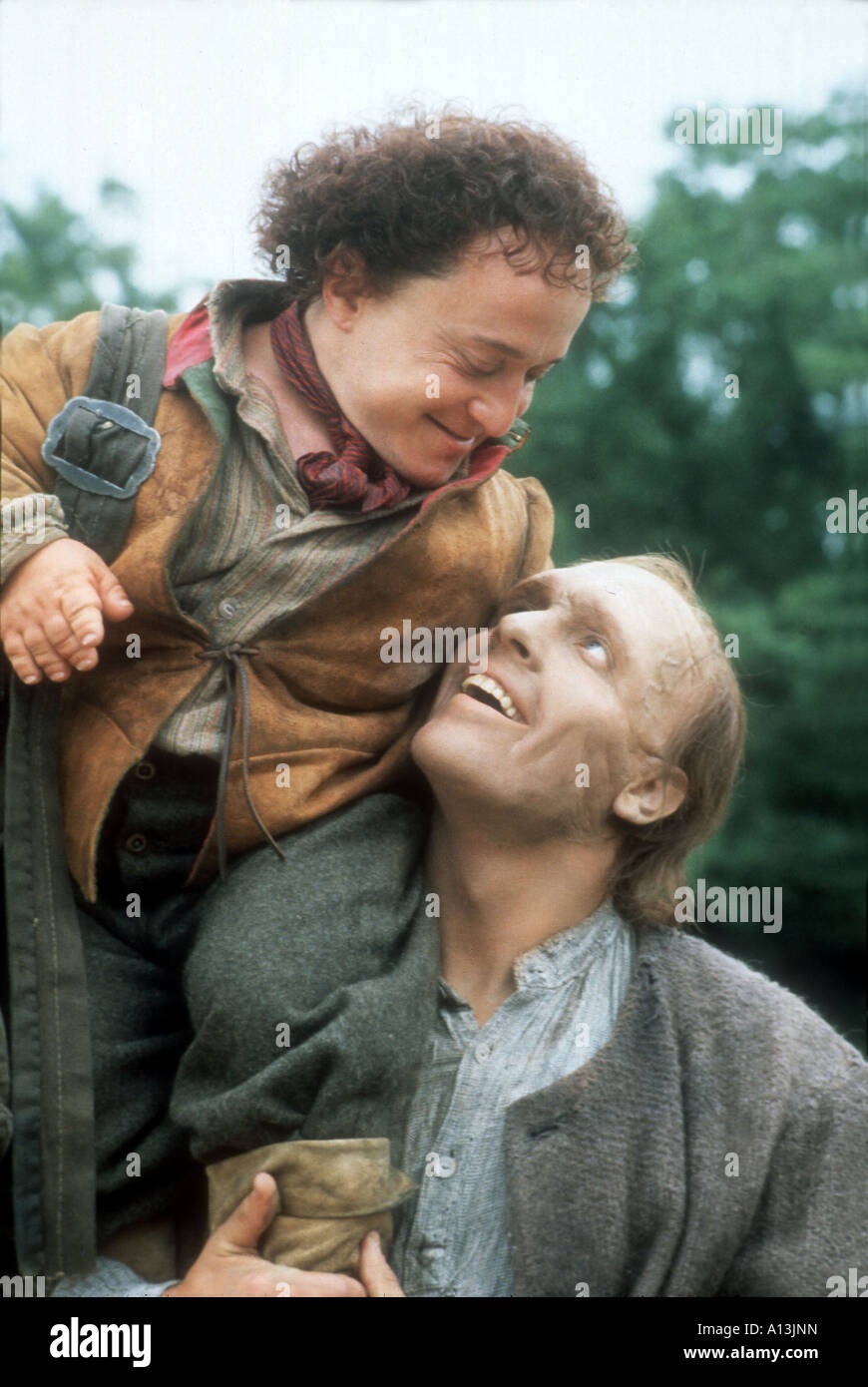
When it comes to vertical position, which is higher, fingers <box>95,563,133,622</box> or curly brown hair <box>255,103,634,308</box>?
curly brown hair <box>255,103,634,308</box>

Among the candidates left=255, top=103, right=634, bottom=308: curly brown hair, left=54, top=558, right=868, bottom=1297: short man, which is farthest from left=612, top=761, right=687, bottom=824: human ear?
left=255, top=103, right=634, bottom=308: curly brown hair

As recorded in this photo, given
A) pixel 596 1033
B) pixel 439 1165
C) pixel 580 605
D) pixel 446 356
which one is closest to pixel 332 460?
pixel 446 356

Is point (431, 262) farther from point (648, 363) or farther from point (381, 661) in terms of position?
point (648, 363)

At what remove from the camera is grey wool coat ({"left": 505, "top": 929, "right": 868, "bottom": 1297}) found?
232 centimetres

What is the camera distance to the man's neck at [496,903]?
8.13ft

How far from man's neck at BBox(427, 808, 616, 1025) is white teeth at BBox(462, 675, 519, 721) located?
0.60 feet

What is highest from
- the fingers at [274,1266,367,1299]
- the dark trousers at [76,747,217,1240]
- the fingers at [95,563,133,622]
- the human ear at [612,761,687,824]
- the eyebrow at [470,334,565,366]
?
the eyebrow at [470,334,565,366]

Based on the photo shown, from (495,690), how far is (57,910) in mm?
745

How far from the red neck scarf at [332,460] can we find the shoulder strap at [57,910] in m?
0.22

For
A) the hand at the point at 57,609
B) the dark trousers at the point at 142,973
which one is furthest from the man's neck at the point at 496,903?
the hand at the point at 57,609

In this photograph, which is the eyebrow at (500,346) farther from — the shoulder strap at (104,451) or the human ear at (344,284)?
the shoulder strap at (104,451)

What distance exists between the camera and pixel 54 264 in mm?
3111

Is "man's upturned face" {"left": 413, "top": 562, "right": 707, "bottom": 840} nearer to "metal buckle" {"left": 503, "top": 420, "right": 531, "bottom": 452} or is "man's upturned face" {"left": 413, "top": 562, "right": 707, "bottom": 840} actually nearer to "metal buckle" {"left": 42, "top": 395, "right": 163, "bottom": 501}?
"metal buckle" {"left": 503, "top": 420, "right": 531, "bottom": 452}
